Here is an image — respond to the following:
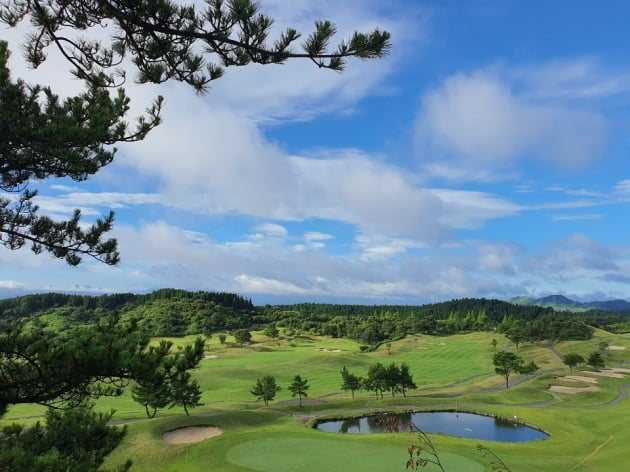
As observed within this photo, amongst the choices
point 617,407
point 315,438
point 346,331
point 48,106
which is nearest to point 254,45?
point 48,106

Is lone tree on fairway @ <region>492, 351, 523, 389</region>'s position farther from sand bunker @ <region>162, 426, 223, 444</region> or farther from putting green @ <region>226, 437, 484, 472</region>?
sand bunker @ <region>162, 426, 223, 444</region>

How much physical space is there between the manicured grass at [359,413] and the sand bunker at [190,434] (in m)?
0.95

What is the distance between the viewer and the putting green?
28.5 meters

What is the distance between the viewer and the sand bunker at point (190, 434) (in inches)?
1474

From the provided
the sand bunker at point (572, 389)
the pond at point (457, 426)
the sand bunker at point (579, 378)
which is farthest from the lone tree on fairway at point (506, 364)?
the pond at point (457, 426)

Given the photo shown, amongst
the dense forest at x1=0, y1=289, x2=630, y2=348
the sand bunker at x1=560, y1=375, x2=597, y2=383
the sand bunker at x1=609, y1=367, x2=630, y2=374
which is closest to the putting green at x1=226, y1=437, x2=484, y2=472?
the sand bunker at x1=560, y1=375, x2=597, y2=383

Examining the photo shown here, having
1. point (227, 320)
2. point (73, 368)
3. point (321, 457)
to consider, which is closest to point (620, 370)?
point (321, 457)

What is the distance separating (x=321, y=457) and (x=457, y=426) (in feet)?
78.3

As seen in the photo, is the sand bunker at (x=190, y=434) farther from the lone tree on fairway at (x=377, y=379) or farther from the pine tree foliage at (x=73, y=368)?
the pine tree foliage at (x=73, y=368)

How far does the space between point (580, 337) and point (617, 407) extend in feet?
222

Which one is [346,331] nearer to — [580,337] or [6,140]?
[580,337]

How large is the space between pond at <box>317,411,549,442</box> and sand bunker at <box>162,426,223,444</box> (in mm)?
12095

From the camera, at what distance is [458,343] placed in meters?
125

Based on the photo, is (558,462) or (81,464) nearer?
(81,464)
